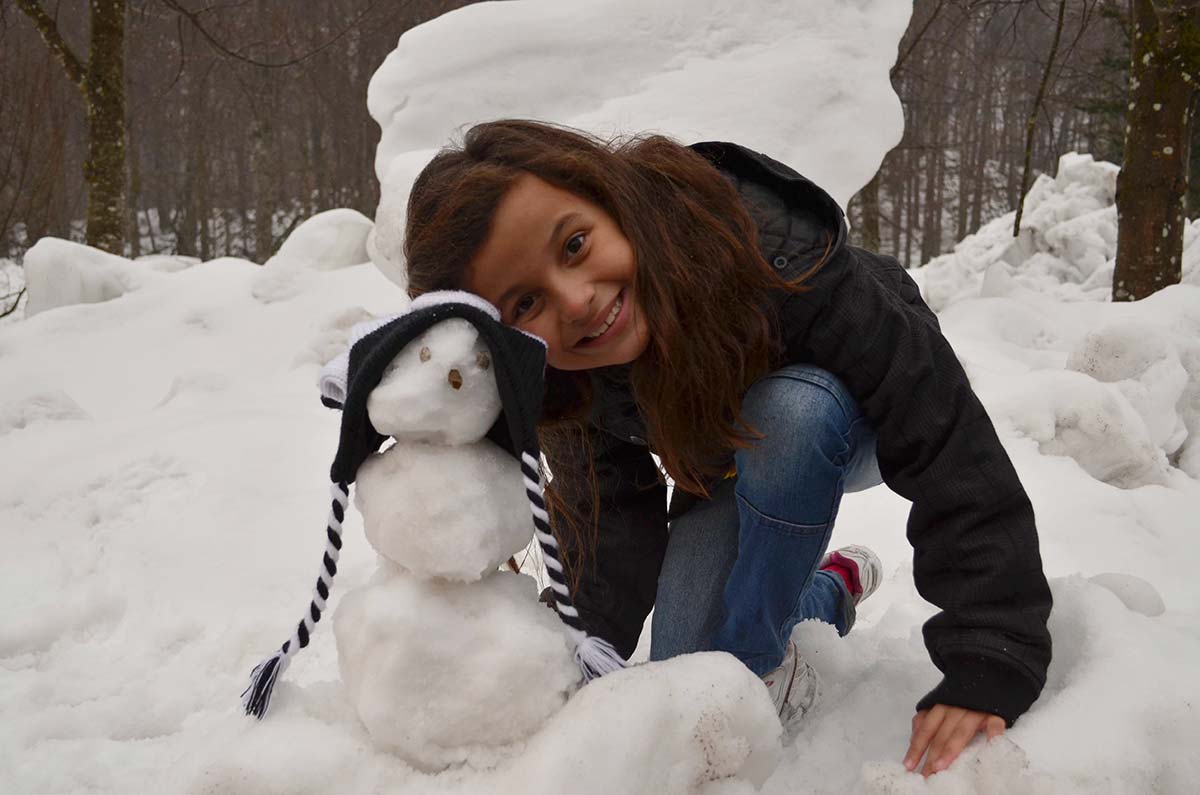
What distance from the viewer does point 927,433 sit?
101cm

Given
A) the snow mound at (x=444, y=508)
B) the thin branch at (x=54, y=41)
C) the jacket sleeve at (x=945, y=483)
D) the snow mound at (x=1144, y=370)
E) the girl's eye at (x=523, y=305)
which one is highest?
the thin branch at (x=54, y=41)

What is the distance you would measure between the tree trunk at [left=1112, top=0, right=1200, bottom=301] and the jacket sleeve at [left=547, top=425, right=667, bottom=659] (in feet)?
11.4

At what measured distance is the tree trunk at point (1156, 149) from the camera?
3.58 metres

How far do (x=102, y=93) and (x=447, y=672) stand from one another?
6.21m

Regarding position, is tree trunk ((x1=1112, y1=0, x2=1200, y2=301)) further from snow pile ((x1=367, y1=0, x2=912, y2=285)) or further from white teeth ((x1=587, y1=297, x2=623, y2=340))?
white teeth ((x1=587, y1=297, x2=623, y2=340))

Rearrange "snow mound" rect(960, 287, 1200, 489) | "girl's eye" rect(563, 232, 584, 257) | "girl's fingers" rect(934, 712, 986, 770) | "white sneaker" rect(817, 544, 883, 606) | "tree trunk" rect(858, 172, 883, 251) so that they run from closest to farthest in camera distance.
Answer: "girl's fingers" rect(934, 712, 986, 770)
"girl's eye" rect(563, 232, 584, 257)
"white sneaker" rect(817, 544, 883, 606)
"snow mound" rect(960, 287, 1200, 489)
"tree trunk" rect(858, 172, 883, 251)

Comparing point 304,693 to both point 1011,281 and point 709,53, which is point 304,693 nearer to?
point 709,53

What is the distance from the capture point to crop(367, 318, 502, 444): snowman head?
71 centimetres

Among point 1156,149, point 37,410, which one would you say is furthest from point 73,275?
point 1156,149

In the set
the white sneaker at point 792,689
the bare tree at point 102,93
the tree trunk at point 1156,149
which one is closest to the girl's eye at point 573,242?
the white sneaker at point 792,689

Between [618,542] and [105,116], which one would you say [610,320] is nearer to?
[618,542]

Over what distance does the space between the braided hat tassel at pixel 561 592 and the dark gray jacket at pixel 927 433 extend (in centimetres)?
42

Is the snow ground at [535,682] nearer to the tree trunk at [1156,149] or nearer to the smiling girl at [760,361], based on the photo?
the smiling girl at [760,361]

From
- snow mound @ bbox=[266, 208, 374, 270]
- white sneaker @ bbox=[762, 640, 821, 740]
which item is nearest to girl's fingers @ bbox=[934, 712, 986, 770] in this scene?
white sneaker @ bbox=[762, 640, 821, 740]
